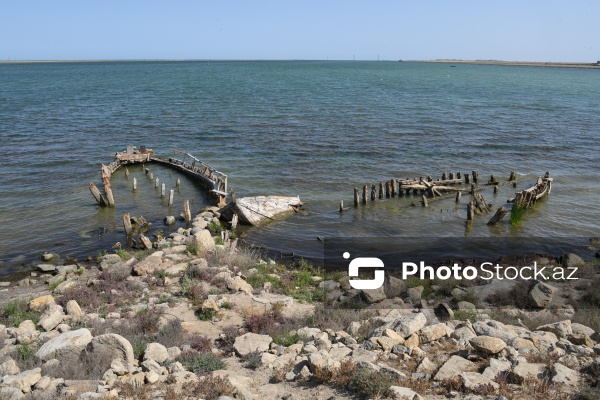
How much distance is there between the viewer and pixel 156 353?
35.0 feet

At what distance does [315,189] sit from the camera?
32.8 meters

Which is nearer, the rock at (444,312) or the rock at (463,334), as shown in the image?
the rock at (463,334)

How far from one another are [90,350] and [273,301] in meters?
5.76

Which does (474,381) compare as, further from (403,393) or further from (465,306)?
(465,306)

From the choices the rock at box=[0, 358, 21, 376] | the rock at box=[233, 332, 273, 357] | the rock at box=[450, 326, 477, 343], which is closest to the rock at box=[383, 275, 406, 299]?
the rock at box=[450, 326, 477, 343]

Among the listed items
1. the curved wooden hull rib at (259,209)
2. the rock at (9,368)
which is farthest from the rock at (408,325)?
the curved wooden hull rib at (259,209)

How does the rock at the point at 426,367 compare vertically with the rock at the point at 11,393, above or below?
above

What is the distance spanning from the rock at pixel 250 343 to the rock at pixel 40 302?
6535 millimetres

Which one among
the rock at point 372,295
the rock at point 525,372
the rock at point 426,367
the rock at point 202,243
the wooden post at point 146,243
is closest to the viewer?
the rock at point 525,372

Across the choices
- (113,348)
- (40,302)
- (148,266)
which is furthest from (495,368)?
(40,302)

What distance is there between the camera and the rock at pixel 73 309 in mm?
13586

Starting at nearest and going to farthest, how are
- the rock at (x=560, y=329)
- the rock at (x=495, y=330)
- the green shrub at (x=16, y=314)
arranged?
the rock at (x=495, y=330) → the rock at (x=560, y=329) → the green shrub at (x=16, y=314)

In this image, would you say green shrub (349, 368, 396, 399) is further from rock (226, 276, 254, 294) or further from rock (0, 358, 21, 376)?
rock (226, 276, 254, 294)

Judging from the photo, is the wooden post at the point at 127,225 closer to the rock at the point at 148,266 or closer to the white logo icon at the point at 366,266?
the rock at the point at 148,266
